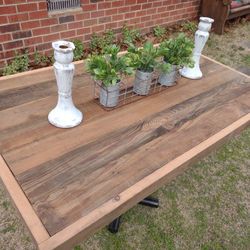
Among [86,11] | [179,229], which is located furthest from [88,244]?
[86,11]

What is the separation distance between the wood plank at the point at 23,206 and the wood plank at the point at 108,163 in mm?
19

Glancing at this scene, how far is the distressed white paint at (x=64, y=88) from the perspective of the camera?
107 cm

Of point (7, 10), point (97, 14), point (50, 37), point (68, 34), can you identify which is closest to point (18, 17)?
point (7, 10)

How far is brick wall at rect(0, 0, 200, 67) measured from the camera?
93.0 inches

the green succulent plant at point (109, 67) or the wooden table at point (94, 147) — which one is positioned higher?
the green succulent plant at point (109, 67)

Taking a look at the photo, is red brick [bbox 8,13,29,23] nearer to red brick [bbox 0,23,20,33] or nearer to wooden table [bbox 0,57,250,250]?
red brick [bbox 0,23,20,33]

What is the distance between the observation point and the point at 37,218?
2.78ft

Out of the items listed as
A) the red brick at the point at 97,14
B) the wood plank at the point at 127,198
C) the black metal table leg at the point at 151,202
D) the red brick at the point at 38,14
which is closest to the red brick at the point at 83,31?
the red brick at the point at 97,14

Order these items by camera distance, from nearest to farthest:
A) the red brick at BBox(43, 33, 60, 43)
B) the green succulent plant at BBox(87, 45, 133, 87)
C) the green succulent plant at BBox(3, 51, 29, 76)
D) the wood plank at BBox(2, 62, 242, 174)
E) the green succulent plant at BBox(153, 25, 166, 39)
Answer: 1. the wood plank at BBox(2, 62, 242, 174)
2. the green succulent plant at BBox(87, 45, 133, 87)
3. the green succulent plant at BBox(3, 51, 29, 76)
4. the red brick at BBox(43, 33, 60, 43)
5. the green succulent plant at BBox(153, 25, 166, 39)

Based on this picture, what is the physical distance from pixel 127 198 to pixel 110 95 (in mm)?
521

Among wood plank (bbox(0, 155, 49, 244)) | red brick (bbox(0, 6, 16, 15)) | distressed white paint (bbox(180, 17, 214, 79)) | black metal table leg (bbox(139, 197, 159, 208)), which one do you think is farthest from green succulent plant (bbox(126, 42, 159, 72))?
red brick (bbox(0, 6, 16, 15))

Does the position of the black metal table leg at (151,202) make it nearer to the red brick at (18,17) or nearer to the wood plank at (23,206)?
the wood plank at (23,206)

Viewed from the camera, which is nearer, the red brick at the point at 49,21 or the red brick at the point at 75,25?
the red brick at the point at 49,21

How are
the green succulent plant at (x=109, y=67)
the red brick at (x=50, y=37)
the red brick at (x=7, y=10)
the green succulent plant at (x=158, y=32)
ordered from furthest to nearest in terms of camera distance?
1. the green succulent plant at (x=158, y=32)
2. the red brick at (x=50, y=37)
3. the red brick at (x=7, y=10)
4. the green succulent plant at (x=109, y=67)
